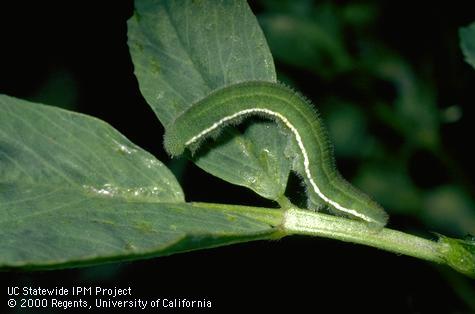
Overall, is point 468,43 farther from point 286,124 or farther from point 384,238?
point 384,238

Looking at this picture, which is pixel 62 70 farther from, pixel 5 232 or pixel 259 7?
pixel 5 232

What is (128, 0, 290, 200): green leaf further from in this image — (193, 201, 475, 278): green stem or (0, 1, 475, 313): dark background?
(0, 1, 475, 313): dark background

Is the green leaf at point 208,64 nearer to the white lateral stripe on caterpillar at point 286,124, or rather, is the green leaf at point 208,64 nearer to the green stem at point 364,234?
the white lateral stripe on caterpillar at point 286,124

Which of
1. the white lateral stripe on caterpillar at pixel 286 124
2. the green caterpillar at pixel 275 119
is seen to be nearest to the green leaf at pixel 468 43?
the green caterpillar at pixel 275 119

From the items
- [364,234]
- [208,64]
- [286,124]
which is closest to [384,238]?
[364,234]

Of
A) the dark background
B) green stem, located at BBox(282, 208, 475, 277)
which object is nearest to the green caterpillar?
green stem, located at BBox(282, 208, 475, 277)
